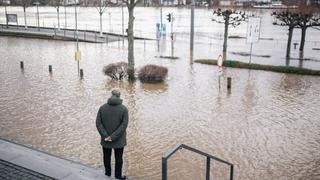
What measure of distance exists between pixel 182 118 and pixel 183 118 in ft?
0.11

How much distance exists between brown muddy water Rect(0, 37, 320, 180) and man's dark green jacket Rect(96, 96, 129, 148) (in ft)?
6.30

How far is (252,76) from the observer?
21594mm

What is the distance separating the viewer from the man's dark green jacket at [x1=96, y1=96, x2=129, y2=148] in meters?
7.63

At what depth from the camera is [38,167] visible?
8.04 metres

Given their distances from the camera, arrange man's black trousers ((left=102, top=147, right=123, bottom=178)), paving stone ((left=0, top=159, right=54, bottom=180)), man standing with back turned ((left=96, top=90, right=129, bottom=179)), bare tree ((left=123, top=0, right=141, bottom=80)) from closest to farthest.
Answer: paving stone ((left=0, top=159, right=54, bottom=180)), man standing with back turned ((left=96, top=90, right=129, bottom=179)), man's black trousers ((left=102, top=147, right=123, bottom=178)), bare tree ((left=123, top=0, right=141, bottom=80))

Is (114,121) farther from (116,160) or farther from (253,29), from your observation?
(253,29)

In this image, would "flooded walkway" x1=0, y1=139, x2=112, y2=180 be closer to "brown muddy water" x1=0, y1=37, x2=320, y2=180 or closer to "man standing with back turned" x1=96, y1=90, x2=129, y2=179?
"man standing with back turned" x1=96, y1=90, x2=129, y2=179

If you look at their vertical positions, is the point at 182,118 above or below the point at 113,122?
below

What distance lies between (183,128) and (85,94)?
5.85 meters

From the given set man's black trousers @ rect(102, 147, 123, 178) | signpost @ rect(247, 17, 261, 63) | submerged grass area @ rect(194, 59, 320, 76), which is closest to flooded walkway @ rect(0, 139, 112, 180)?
man's black trousers @ rect(102, 147, 123, 178)

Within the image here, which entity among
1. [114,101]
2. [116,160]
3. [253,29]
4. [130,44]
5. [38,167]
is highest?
[253,29]

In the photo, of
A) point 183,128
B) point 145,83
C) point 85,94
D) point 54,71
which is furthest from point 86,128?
point 54,71

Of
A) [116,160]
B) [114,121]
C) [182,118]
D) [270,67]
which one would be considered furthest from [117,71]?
[114,121]

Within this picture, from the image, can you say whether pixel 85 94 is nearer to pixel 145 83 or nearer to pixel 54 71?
pixel 145 83
